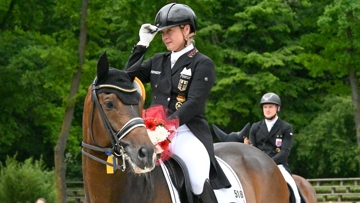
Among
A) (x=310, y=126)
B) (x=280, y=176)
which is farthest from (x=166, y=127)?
(x=310, y=126)

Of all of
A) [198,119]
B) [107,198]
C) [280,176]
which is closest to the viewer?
[107,198]

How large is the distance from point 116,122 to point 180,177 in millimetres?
1163

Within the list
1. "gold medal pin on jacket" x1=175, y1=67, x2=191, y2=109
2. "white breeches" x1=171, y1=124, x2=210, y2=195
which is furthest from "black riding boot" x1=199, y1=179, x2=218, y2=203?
"gold medal pin on jacket" x1=175, y1=67, x2=191, y2=109

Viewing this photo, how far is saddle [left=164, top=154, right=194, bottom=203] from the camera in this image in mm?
7238

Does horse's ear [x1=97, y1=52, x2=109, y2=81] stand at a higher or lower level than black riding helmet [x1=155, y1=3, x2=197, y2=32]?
lower

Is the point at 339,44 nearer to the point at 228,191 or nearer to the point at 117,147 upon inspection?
the point at 228,191

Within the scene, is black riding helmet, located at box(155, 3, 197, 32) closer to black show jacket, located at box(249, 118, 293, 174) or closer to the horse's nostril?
the horse's nostril

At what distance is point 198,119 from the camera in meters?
7.56

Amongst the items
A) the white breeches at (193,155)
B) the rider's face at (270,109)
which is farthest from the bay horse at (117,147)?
the rider's face at (270,109)

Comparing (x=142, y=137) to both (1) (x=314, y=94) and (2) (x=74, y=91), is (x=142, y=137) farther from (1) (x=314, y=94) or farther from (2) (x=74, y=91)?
(1) (x=314, y=94)

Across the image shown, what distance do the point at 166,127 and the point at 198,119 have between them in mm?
636

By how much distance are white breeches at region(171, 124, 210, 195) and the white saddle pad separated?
258 mm

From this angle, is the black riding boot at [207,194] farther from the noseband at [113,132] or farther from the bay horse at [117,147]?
the noseband at [113,132]

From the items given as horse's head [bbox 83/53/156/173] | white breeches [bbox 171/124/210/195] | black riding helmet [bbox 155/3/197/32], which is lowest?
white breeches [bbox 171/124/210/195]
